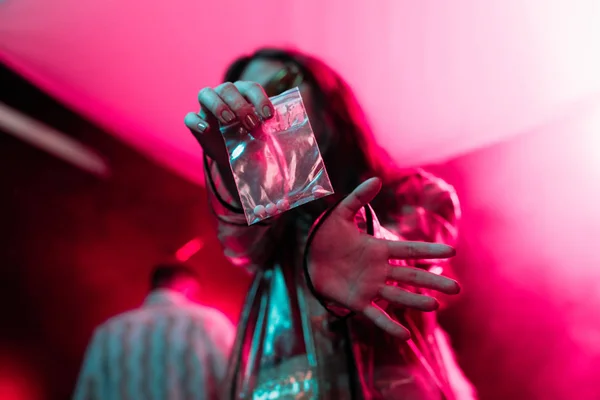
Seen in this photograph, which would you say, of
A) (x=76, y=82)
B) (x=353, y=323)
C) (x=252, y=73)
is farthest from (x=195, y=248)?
(x=353, y=323)

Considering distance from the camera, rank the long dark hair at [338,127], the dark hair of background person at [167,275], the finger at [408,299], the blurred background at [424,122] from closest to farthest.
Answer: the finger at [408,299]
the long dark hair at [338,127]
the blurred background at [424,122]
the dark hair of background person at [167,275]

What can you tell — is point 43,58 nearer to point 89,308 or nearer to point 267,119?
point 89,308

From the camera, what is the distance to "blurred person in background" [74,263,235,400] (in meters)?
1.35

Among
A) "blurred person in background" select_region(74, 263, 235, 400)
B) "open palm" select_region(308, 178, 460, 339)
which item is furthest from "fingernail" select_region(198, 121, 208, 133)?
"blurred person in background" select_region(74, 263, 235, 400)

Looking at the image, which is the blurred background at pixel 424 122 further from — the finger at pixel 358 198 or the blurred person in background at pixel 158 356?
the finger at pixel 358 198

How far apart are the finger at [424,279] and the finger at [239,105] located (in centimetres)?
20

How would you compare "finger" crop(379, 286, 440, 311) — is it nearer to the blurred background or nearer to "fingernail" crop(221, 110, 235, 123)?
"fingernail" crop(221, 110, 235, 123)

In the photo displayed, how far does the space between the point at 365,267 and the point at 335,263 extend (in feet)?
0.11

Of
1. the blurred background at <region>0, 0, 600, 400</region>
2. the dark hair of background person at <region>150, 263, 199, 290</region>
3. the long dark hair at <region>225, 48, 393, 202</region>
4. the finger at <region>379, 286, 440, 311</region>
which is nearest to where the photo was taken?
the finger at <region>379, 286, 440, 311</region>

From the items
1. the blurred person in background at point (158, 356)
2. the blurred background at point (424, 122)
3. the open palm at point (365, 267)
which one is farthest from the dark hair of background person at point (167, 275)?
the open palm at point (365, 267)

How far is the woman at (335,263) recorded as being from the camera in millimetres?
460

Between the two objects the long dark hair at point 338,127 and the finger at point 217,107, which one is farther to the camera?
the long dark hair at point 338,127

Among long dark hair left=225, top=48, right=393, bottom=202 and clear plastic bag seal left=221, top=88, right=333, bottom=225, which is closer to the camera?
clear plastic bag seal left=221, top=88, right=333, bottom=225

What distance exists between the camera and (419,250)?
0.44m
